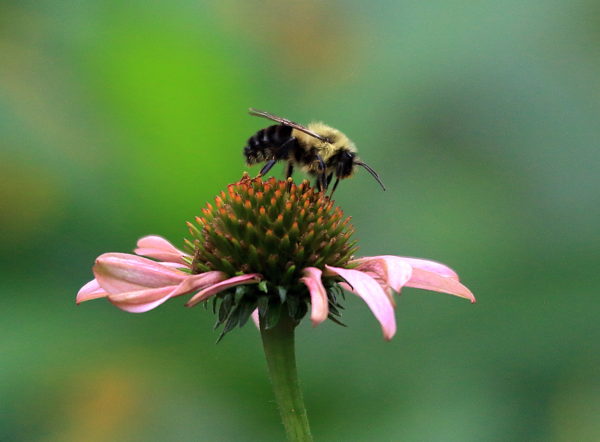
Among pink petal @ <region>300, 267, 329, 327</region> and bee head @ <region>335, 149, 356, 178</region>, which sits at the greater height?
bee head @ <region>335, 149, 356, 178</region>

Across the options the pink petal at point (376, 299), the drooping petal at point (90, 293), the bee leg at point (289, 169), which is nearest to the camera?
the pink petal at point (376, 299)

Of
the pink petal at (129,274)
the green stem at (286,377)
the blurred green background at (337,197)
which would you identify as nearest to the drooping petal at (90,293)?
the pink petal at (129,274)

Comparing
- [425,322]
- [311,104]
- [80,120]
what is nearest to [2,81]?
[80,120]

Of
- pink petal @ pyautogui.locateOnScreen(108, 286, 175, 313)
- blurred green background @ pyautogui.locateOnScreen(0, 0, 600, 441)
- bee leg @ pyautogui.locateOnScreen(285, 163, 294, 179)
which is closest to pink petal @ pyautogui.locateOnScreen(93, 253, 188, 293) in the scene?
pink petal @ pyautogui.locateOnScreen(108, 286, 175, 313)

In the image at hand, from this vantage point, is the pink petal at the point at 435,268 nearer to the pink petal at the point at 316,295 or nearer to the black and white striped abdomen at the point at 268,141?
the pink petal at the point at 316,295

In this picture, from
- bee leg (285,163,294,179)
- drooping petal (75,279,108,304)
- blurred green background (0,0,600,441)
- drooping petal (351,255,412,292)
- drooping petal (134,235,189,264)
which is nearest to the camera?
drooping petal (351,255,412,292)

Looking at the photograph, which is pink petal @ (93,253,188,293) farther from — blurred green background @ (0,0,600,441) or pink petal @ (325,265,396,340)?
blurred green background @ (0,0,600,441)
